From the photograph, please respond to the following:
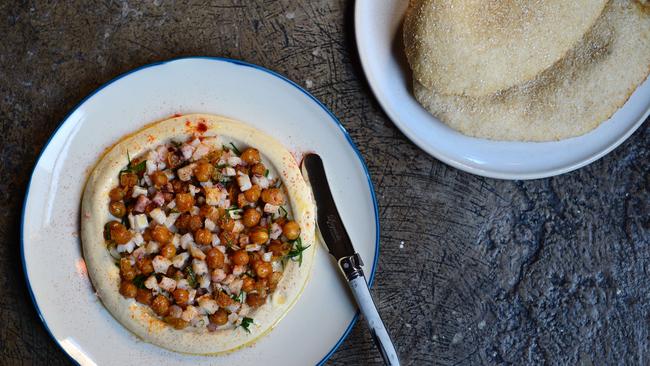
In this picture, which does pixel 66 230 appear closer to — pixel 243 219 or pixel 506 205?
pixel 243 219

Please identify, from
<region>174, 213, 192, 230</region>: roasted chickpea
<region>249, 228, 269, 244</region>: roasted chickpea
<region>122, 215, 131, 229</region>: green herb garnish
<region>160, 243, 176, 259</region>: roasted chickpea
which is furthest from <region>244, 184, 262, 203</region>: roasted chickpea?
<region>122, 215, 131, 229</region>: green herb garnish

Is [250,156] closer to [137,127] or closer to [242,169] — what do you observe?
[242,169]

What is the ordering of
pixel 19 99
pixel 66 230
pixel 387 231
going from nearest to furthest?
pixel 66 230
pixel 19 99
pixel 387 231

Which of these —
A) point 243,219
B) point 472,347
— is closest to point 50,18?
point 243,219

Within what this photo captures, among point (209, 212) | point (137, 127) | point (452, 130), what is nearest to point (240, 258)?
point (209, 212)

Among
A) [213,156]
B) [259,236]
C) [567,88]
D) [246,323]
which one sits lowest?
[246,323]
